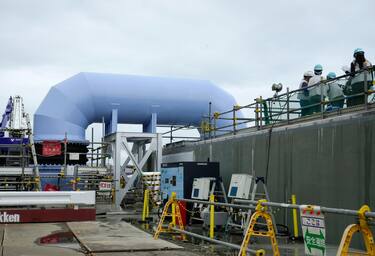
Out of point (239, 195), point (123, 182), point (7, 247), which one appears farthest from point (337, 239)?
point (123, 182)

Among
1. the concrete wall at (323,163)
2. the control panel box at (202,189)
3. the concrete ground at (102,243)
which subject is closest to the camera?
the concrete ground at (102,243)

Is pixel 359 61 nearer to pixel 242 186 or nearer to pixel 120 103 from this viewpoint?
pixel 242 186

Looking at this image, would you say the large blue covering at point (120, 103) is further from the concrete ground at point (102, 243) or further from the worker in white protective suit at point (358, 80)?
the worker in white protective suit at point (358, 80)

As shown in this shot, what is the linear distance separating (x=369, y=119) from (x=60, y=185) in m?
16.6

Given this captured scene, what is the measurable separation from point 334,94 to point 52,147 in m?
14.3

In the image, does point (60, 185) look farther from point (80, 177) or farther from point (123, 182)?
point (123, 182)

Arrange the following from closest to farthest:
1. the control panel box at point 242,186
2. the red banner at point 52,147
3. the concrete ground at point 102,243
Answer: the concrete ground at point 102,243 < the control panel box at point 242,186 < the red banner at point 52,147

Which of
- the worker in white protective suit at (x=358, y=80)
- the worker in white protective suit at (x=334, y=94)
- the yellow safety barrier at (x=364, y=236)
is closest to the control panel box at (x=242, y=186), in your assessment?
the worker in white protective suit at (x=334, y=94)

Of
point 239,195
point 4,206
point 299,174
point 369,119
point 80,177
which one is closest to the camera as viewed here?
point 369,119

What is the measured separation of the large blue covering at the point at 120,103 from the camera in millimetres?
24922

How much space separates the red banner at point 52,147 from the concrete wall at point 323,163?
9.73 meters

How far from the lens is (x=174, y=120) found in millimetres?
27969

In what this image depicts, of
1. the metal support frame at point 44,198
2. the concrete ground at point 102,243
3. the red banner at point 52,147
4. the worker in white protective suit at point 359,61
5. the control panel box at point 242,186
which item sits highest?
the worker in white protective suit at point 359,61

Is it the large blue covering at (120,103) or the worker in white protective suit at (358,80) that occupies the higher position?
the large blue covering at (120,103)
